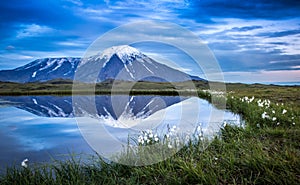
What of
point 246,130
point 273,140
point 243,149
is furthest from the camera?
point 246,130

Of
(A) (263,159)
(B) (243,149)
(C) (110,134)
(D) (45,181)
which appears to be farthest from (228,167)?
(C) (110,134)

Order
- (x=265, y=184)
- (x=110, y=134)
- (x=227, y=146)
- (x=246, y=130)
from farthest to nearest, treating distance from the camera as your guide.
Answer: (x=110, y=134), (x=246, y=130), (x=227, y=146), (x=265, y=184)

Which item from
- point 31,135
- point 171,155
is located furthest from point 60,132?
point 171,155

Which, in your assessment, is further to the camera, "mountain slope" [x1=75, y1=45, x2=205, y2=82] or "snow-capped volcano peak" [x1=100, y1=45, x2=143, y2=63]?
"mountain slope" [x1=75, y1=45, x2=205, y2=82]

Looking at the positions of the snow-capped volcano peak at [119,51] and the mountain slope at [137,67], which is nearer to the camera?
the snow-capped volcano peak at [119,51]

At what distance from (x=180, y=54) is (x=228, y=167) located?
19.2ft

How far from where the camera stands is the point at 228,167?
5.34 m

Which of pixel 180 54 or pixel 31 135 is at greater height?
pixel 180 54

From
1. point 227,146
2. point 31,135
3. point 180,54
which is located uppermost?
point 180,54

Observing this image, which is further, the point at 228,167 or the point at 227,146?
the point at 227,146

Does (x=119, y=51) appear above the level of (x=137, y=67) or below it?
above

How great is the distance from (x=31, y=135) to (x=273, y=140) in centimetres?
874

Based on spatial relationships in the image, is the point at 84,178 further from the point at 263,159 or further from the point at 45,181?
the point at 263,159

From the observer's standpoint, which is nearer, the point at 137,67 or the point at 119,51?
the point at 119,51
